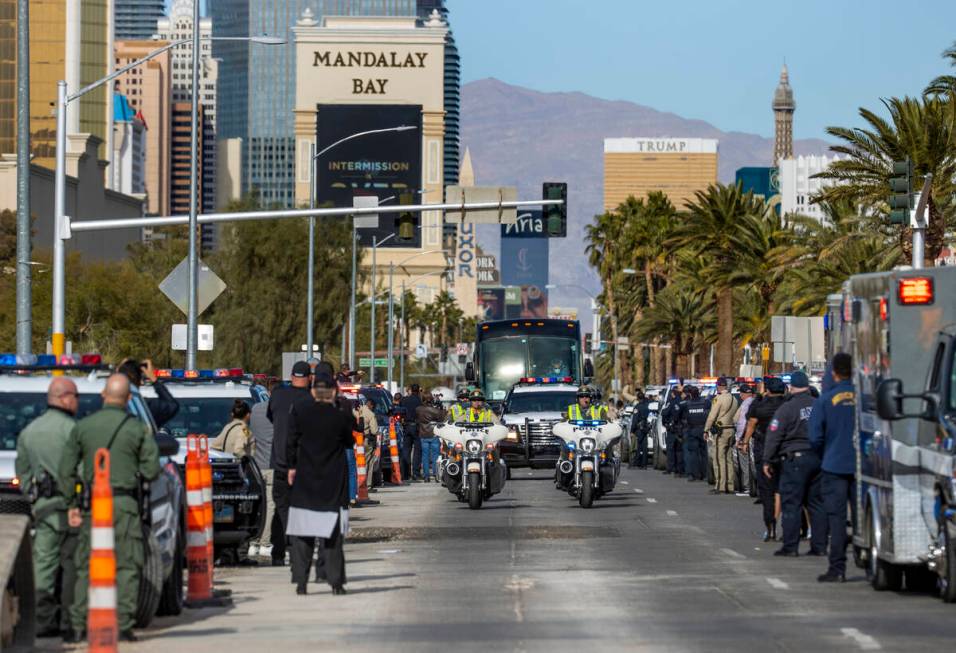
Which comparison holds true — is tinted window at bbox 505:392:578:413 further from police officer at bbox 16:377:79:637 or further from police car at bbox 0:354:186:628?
police officer at bbox 16:377:79:637

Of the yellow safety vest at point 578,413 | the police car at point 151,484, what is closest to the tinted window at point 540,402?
the yellow safety vest at point 578,413

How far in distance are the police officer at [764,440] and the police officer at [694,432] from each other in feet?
27.1

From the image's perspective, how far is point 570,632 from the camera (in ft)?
43.9

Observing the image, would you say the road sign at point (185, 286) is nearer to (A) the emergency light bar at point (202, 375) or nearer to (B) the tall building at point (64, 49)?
(A) the emergency light bar at point (202, 375)

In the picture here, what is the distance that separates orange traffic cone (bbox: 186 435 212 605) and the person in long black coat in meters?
0.73

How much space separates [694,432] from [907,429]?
2415 centimetres

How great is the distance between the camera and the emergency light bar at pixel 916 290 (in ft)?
51.8

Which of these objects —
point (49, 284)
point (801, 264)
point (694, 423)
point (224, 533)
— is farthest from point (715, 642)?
point (49, 284)

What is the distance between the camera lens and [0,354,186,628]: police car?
1363cm

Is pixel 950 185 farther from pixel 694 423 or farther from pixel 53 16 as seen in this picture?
pixel 53 16

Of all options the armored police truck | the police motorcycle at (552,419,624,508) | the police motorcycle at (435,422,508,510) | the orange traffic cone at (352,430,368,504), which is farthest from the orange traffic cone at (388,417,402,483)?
the armored police truck

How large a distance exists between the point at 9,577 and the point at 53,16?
6999 inches

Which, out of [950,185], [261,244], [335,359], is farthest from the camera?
[335,359]

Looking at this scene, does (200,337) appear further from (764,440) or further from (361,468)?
(764,440)
